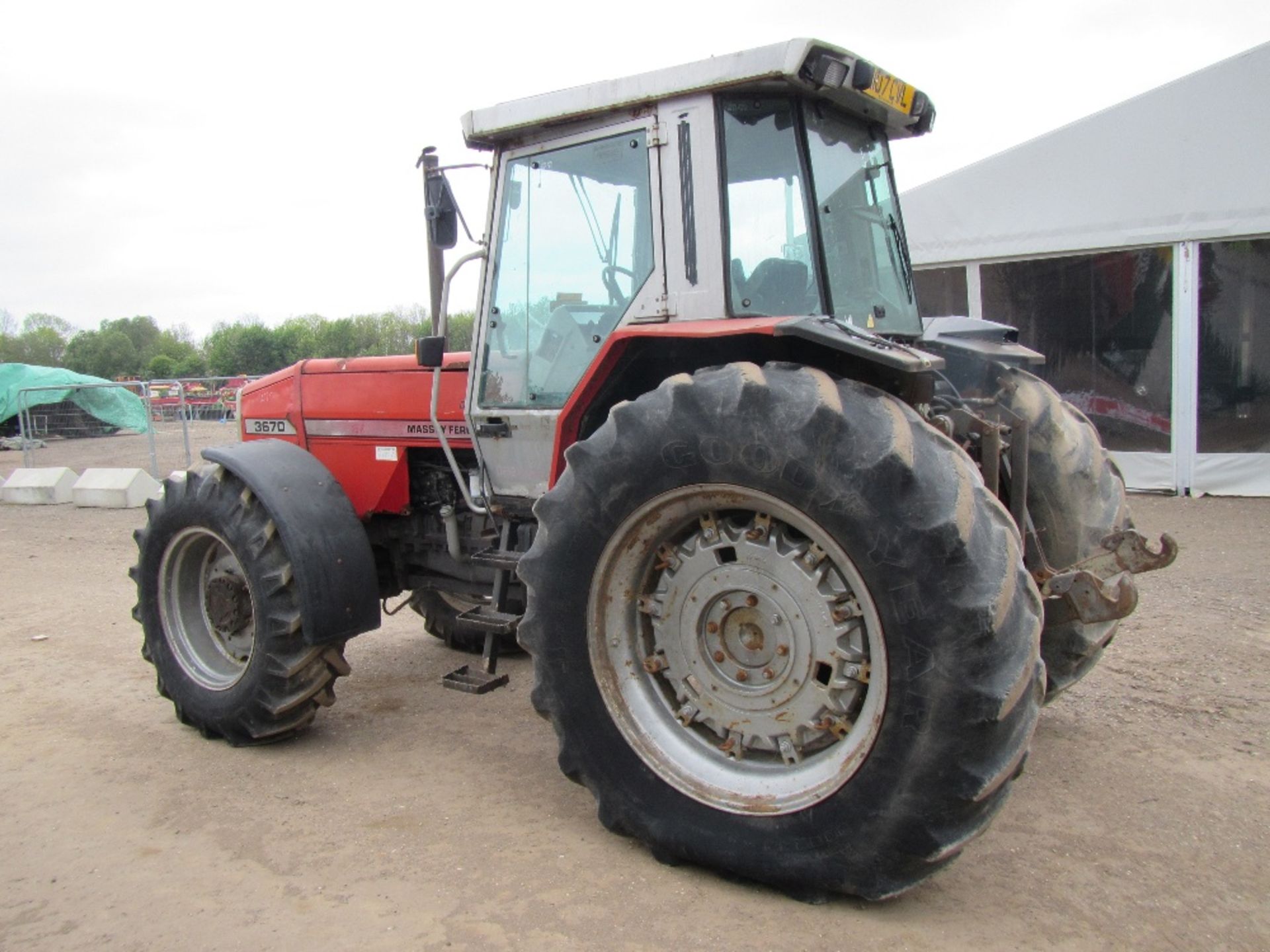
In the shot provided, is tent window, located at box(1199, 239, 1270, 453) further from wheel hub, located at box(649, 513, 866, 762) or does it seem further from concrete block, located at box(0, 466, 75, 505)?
concrete block, located at box(0, 466, 75, 505)

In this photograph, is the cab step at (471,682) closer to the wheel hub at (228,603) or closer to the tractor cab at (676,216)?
the tractor cab at (676,216)

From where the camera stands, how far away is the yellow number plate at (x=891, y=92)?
11.3ft

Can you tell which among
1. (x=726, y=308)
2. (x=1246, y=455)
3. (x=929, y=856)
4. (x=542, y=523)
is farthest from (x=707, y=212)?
(x=1246, y=455)

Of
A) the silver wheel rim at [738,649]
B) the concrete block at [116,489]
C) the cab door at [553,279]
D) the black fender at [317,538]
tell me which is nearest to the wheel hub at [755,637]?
the silver wheel rim at [738,649]

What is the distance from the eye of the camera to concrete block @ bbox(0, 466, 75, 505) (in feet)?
42.7

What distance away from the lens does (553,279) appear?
3848 millimetres

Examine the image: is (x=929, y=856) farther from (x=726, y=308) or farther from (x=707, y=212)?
(x=707, y=212)

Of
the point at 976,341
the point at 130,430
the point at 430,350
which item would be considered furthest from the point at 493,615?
the point at 130,430

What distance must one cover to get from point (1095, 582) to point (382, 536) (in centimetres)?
316

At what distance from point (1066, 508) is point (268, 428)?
3772 millimetres

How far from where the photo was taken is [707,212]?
3.34 meters

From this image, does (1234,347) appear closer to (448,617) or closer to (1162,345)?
(1162,345)

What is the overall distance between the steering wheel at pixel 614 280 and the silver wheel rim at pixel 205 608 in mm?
2058

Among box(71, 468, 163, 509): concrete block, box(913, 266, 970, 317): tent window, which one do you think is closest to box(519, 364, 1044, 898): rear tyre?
box(913, 266, 970, 317): tent window
